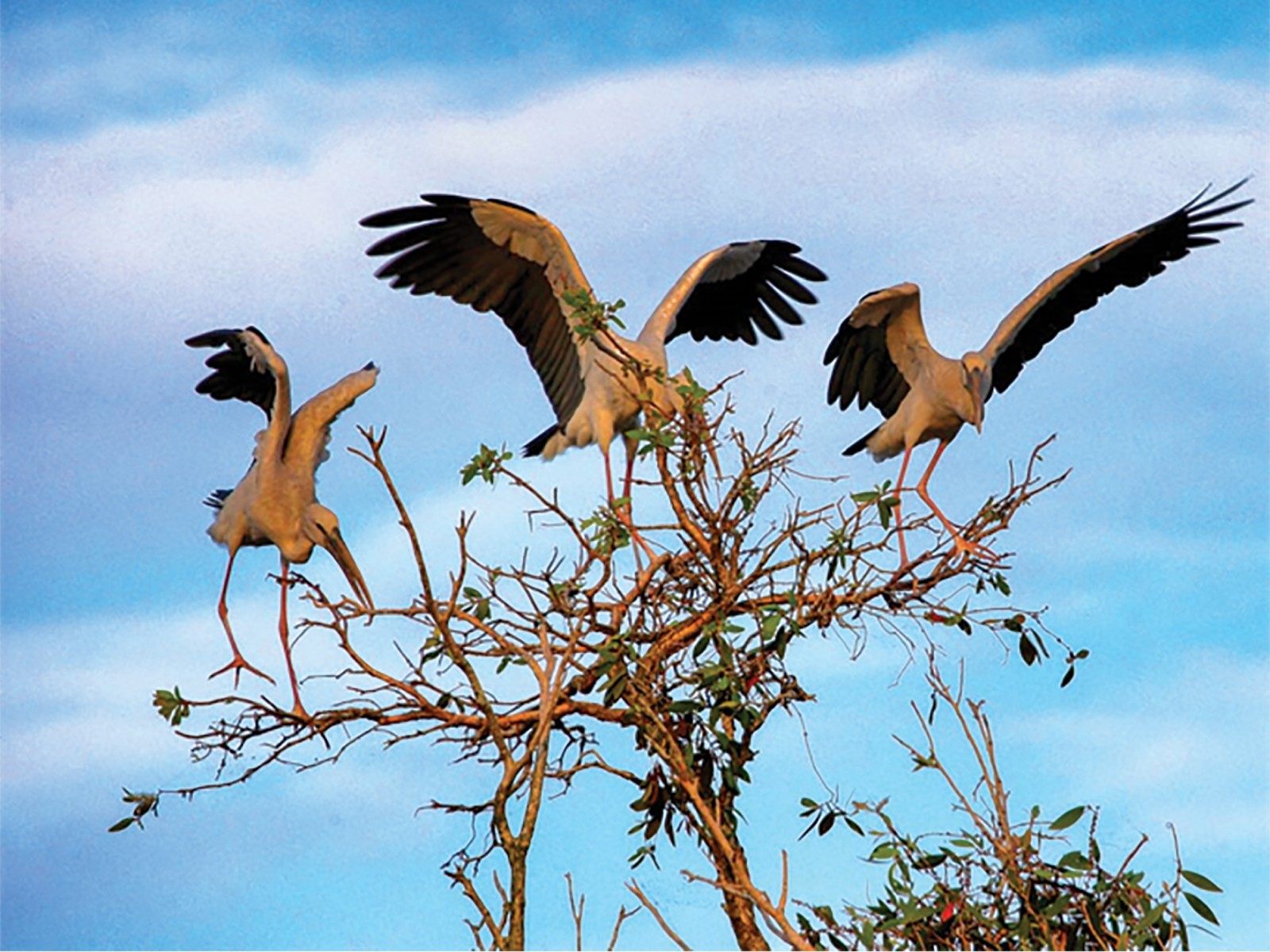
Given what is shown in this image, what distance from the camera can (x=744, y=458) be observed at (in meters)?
5.79

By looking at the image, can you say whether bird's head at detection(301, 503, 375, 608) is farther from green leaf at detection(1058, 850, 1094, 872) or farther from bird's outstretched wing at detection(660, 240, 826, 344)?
green leaf at detection(1058, 850, 1094, 872)

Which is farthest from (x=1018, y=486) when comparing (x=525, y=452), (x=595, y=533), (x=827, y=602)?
(x=525, y=452)

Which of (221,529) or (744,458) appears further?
(221,529)

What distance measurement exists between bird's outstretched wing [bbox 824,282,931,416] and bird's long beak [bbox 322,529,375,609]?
2237mm

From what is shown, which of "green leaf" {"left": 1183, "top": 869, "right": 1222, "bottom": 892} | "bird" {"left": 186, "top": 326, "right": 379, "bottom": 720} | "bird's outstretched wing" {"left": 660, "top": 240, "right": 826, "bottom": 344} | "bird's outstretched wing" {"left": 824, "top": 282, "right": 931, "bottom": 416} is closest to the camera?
"green leaf" {"left": 1183, "top": 869, "right": 1222, "bottom": 892}

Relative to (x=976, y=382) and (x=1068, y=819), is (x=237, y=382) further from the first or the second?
(x=1068, y=819)

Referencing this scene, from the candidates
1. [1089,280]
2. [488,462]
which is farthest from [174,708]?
[1089,280]

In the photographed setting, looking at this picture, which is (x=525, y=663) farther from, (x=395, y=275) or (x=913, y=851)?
(x=395, y=275)

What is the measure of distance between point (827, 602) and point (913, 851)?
1.00m

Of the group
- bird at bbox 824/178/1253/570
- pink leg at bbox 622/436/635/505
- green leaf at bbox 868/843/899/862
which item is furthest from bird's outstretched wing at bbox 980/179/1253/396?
green leaf at bbox 868/843/899/862

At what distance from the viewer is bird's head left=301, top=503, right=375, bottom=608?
755 centimetres

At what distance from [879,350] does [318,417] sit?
2475mm

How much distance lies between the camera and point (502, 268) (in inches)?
317

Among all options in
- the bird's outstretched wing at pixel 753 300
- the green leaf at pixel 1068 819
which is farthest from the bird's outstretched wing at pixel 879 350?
the green leaf at pixel 1068 819
